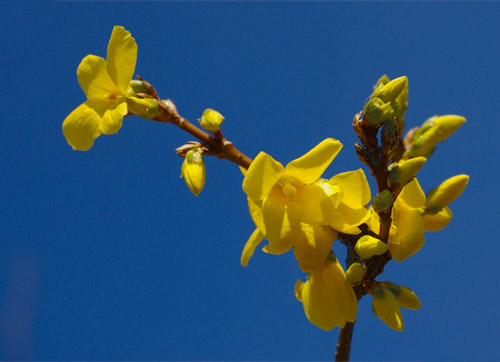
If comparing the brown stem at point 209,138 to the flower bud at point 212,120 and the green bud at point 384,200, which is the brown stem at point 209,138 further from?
the green bud at point 384,200

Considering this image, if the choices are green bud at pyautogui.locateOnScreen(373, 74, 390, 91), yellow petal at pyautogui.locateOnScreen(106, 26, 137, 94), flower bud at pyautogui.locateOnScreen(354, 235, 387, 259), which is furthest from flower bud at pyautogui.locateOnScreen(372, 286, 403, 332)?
yellow petal at pyautogui.locateOnScreen(106, 26, 137, 94)

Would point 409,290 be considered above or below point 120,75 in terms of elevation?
below

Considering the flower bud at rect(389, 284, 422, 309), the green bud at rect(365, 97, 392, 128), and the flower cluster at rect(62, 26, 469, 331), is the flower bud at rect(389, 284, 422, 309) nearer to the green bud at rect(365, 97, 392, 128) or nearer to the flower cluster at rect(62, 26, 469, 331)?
the flower cluster at rect(62, 26, 469, 331)

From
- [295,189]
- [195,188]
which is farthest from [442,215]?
[195,188]

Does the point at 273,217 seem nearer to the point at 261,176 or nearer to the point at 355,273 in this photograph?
the point at 261,176

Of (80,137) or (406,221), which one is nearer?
(406,221)

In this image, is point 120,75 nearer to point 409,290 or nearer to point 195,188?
point 195,188
